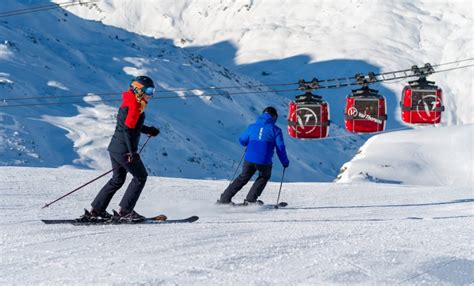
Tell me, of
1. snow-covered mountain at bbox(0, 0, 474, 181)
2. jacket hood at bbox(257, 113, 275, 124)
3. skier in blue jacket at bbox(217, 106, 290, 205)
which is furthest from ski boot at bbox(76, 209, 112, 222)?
snow-covered mountain at bbox(0, 0, 474, 181)

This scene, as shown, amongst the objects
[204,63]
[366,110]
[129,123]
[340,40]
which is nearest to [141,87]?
[129,123]

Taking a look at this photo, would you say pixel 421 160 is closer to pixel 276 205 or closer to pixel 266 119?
pixel 266 119

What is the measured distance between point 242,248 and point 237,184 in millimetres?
5436

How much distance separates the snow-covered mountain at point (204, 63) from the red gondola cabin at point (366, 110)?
26.6 m

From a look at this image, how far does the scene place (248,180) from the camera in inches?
480

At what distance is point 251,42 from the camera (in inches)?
6019

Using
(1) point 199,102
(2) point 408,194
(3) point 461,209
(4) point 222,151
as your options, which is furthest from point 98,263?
Result: (1) point 199,102

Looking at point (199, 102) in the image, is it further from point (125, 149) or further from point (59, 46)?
point (125, 149)

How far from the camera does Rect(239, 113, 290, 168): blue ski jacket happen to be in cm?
1222

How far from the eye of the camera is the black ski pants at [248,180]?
12.2 metres

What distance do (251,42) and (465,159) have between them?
121m

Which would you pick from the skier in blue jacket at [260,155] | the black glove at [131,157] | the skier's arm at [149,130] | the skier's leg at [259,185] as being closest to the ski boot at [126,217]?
the black glove at [131,157]

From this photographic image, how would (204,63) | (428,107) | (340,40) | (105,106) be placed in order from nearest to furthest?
(428,107) < (105,106) < (204,63) < (340,40)

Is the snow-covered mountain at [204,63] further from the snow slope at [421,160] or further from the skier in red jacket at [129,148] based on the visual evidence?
the skier in red jacket at [129,148]
